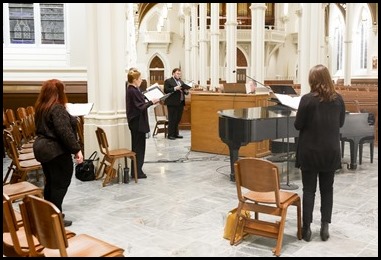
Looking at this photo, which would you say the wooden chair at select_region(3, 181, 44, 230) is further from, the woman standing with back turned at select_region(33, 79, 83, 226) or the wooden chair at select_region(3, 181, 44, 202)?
the woman standing with back turned at select_region(33, 79, 83, 226)

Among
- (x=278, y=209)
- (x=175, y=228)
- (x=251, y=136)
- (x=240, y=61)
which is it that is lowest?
(x=175, y=228)

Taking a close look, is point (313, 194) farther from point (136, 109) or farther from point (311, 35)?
point (311, 35)

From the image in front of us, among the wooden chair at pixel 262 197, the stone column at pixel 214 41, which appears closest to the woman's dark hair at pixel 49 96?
the wooden chair at pixel 262 197

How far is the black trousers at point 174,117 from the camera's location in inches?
466

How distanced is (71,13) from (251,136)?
7174 mm

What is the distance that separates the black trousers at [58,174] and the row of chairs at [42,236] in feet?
4.36

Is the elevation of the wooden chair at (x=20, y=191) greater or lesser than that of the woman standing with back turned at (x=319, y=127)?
lesser

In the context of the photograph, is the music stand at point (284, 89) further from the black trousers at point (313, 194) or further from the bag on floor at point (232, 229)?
the bag on floor at point (232, 229)

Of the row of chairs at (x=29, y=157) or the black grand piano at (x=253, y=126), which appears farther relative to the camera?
the black grand piano at (x=253, y=126)

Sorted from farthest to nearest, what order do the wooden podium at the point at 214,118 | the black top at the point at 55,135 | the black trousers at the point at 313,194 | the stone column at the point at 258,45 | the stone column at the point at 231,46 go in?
the stone column at the point at 231,46 < the stone column at the point at 258,45 < the wooden podium at the point at 214,118 < the black top at the point at 55,135 < the black trousers at the point at 313,194

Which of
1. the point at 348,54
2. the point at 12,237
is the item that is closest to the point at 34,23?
the point at 12,237

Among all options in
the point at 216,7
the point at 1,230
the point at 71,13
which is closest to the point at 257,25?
the point at 216,7

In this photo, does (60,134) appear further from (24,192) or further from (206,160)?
(206,160)

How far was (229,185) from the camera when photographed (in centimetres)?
716
